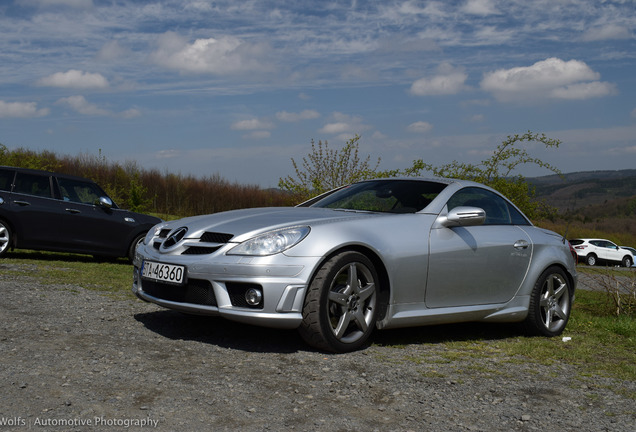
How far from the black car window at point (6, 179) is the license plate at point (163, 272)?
7.18 meters

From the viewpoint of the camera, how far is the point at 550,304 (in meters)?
6.49

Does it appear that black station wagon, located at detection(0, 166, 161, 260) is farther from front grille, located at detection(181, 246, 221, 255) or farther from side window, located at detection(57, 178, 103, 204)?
front grille, located at detection(181, 246, 221, 255)

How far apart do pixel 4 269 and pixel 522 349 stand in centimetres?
754

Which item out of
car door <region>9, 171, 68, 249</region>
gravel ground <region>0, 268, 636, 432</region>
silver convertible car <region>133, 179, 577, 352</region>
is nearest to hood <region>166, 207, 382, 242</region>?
silver convertible car <region>133, 179, 577, 352</region>

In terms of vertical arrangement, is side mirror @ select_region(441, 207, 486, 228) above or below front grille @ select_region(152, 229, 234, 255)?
above

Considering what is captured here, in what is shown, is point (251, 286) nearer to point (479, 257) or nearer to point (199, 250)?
point (199, 250)

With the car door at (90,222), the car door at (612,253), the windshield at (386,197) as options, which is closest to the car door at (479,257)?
the windshield at (386,197)

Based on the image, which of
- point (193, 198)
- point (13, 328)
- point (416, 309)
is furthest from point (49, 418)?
point (193, 198)

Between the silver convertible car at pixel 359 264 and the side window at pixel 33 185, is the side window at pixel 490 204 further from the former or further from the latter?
the side window at pixel 33 185

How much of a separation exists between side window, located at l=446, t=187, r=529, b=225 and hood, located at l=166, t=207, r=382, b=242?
935 mm

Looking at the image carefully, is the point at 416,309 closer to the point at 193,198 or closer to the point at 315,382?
the point at 315,382

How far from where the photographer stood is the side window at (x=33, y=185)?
11.4 m

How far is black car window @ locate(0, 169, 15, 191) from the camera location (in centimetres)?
1134

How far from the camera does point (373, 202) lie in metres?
5.88
